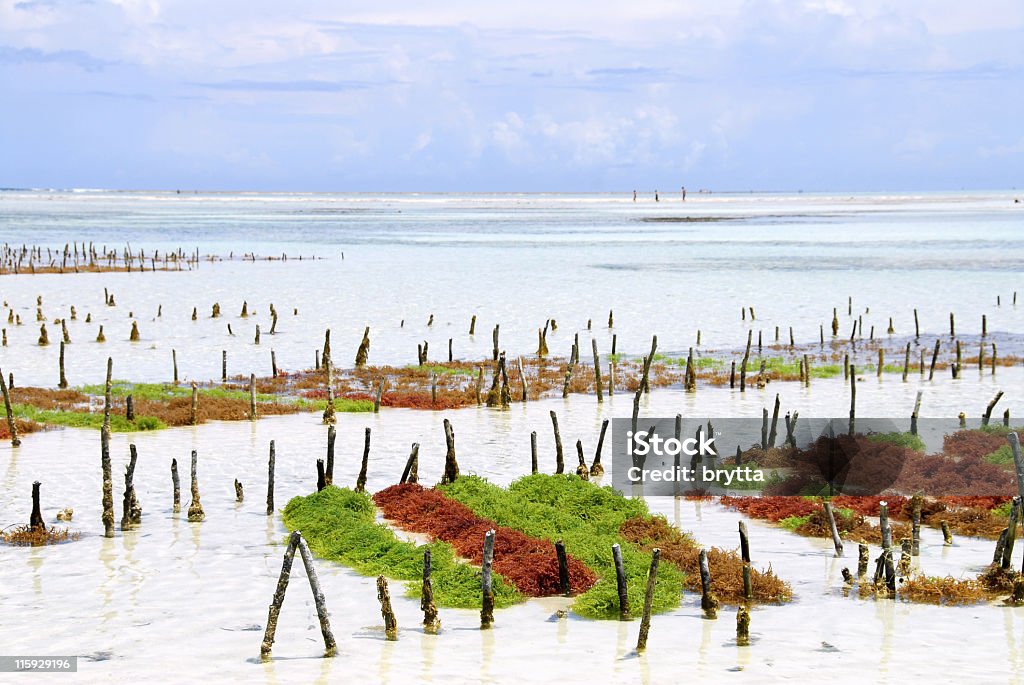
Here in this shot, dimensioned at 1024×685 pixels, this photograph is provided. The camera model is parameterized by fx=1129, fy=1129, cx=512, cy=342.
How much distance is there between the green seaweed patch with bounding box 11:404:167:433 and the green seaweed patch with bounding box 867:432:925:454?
1587 cm

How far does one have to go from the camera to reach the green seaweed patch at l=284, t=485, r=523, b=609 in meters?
14.8

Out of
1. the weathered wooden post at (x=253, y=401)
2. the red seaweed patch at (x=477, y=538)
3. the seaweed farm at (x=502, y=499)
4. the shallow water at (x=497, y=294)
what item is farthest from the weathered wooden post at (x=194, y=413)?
the red seaweed patch at (x=477, y=538)

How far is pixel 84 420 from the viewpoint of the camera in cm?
2653

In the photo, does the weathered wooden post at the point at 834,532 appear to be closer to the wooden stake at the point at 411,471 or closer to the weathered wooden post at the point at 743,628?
the weathered wooden post at the point at 743,628

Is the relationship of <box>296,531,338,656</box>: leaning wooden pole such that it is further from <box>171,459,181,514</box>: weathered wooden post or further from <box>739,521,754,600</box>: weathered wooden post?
<box>171,459,181,514</box>: weathered wooden post

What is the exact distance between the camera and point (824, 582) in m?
15.5

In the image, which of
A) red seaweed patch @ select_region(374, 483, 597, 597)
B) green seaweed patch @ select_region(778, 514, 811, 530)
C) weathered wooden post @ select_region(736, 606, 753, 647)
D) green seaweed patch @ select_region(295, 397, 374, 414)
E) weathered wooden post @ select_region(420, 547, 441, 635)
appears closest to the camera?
weathered wooden post @ select_region(736, 606, 753, 647)

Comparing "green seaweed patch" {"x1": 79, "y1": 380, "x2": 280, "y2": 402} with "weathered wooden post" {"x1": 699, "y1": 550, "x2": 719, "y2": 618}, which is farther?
"green seaweed patch" {"x1": 79, "y1": 380, "x2": 280, "y2": 402}

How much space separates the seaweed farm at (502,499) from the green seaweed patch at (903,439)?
8 centimetres

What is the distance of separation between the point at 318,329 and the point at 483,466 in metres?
21.4

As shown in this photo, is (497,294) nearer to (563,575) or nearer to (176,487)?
(176,487)

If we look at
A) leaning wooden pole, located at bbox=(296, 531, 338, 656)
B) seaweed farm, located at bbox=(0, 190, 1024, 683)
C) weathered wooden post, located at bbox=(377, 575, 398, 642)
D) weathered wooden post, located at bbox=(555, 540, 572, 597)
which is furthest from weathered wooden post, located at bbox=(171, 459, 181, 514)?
weathered wooden post, located at bbox=(555, 540, 572, 597)

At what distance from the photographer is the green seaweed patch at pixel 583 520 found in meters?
14.5

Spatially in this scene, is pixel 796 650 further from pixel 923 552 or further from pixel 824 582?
pixel 923 552
